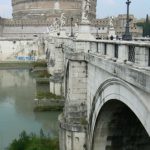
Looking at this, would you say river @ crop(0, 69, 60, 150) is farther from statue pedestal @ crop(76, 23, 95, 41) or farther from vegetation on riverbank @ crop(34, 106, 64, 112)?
statue pedestal @ crop(76, 23, 95, 41)

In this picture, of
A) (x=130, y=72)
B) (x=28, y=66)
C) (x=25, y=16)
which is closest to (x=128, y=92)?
(x=130, y=72)

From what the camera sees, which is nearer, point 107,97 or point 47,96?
point 107,97

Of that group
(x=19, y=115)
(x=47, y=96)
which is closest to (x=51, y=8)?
(x=47, y=96)

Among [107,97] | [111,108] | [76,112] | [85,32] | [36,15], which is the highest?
[36,15]

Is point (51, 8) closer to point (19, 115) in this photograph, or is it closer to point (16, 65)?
point (16, 65)

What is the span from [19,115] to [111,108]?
13612mm

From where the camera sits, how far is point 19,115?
77.4ft

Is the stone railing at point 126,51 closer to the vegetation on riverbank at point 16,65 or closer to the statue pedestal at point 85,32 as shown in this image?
the statue pedestal at point 85,32

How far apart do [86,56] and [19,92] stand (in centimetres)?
2079

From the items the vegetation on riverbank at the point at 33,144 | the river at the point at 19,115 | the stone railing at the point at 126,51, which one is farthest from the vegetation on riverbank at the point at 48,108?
the stone railing at the point at 126,51

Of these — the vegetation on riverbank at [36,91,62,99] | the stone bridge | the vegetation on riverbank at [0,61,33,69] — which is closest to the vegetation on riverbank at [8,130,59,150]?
the stone bridge

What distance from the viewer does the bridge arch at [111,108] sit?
716cm

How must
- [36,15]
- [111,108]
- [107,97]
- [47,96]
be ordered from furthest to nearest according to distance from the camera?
[36,15], [47,96], [111,108], [107,97]

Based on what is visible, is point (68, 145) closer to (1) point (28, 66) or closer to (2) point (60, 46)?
(2) point (60, 46)
